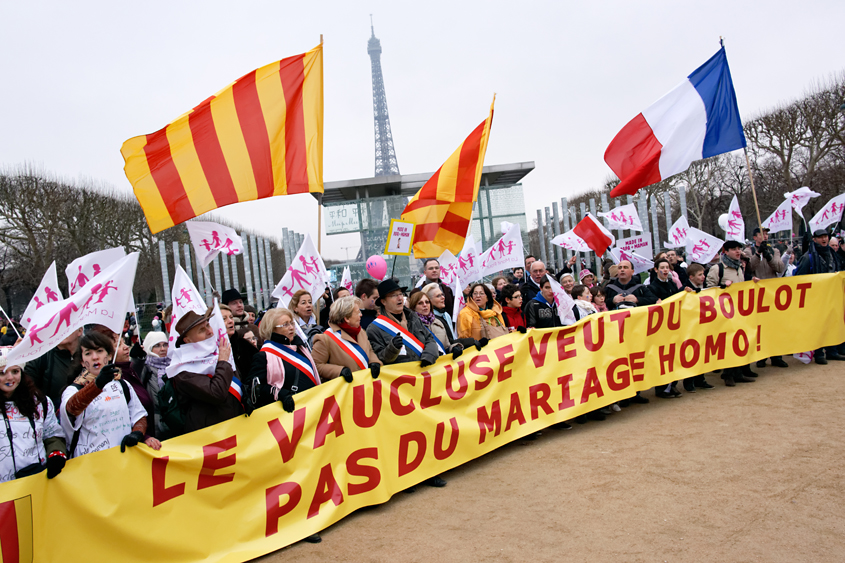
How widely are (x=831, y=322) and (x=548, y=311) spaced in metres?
4.29

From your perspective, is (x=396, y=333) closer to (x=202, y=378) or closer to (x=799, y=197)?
(x=202, y=378)

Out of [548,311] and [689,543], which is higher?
[548,311]

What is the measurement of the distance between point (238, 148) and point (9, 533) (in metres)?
3.66

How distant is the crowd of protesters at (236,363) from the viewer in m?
3.59

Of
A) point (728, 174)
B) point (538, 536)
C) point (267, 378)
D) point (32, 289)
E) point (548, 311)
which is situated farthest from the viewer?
point (728, 174)

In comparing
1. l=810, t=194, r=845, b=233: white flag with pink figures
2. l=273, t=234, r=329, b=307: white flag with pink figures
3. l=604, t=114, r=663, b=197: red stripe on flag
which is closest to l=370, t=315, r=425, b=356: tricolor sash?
l=273, t=234, r=329, b=307: white flag with pink figures

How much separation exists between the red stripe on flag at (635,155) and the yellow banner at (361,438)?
5.38 feet

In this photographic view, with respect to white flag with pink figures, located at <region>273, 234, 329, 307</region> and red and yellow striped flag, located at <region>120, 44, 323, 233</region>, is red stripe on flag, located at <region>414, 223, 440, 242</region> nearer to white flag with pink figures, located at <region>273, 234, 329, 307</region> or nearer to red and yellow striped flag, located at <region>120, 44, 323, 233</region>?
white flag with pink figures, located at <region>273, 234, 329, 307</region>

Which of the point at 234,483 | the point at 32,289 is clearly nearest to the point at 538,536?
the point at 234,483

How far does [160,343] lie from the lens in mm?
5031

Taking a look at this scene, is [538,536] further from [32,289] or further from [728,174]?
[728,174]

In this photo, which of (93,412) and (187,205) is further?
(187,205)

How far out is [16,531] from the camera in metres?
3.20

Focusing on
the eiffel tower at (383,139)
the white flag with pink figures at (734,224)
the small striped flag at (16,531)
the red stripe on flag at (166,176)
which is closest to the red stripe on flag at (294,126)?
the red stripe on flag at (166,176)
